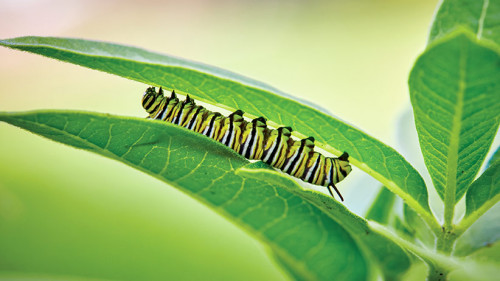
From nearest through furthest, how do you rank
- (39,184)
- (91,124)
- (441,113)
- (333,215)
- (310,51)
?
(441,113)
(91,124)
(333,215)
(39,184)
(310,51)

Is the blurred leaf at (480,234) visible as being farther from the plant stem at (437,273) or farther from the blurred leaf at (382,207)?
the blurred leaf at (382,207)

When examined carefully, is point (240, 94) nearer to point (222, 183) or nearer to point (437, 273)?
point (222, 183)

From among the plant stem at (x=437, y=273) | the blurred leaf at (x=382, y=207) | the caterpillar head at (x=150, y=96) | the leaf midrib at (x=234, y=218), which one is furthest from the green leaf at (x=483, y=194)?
the caterpillar head at (x=150, y=96)

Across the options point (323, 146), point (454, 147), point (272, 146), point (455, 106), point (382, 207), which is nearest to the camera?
point (455, 106)

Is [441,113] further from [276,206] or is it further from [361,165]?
[276,206]

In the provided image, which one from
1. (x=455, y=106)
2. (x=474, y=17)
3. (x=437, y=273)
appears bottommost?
(x=437, y=273)

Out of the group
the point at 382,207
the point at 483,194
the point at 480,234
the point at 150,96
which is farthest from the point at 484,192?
the point at 150,96

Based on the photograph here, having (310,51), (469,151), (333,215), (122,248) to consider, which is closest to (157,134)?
(333,215)
